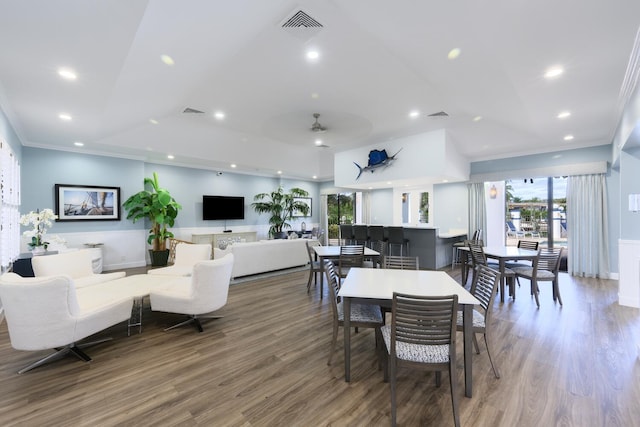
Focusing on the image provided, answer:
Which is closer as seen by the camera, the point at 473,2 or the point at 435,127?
the point at 473,2

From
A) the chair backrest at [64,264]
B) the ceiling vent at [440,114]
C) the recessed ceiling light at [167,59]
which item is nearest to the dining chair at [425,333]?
the recessed ceiling light at [167,59]

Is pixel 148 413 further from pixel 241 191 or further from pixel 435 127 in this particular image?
pixel 241 191

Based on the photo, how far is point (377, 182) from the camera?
7.15 m

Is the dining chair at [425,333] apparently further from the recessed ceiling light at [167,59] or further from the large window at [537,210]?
the large window at [537,210]

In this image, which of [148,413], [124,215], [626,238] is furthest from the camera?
[124,215]

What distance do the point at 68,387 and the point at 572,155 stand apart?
29.7 feet

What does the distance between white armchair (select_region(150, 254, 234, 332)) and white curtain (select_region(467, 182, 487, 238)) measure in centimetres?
648

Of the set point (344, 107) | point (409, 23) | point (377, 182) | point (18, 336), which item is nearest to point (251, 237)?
point (377, 182)

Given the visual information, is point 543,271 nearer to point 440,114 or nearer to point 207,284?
point 440,114

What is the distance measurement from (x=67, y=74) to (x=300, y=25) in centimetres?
249

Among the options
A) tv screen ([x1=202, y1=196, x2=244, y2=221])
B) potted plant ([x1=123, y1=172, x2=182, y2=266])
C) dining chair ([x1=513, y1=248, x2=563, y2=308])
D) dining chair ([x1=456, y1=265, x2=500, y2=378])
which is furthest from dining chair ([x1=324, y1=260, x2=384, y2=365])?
tv screen ([x1=202, y1=196, x2=244, y2=221])

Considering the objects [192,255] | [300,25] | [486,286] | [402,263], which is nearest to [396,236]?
[402,263]

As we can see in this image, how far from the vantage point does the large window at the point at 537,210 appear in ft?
22.1

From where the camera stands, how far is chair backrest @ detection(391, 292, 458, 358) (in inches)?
71.5
